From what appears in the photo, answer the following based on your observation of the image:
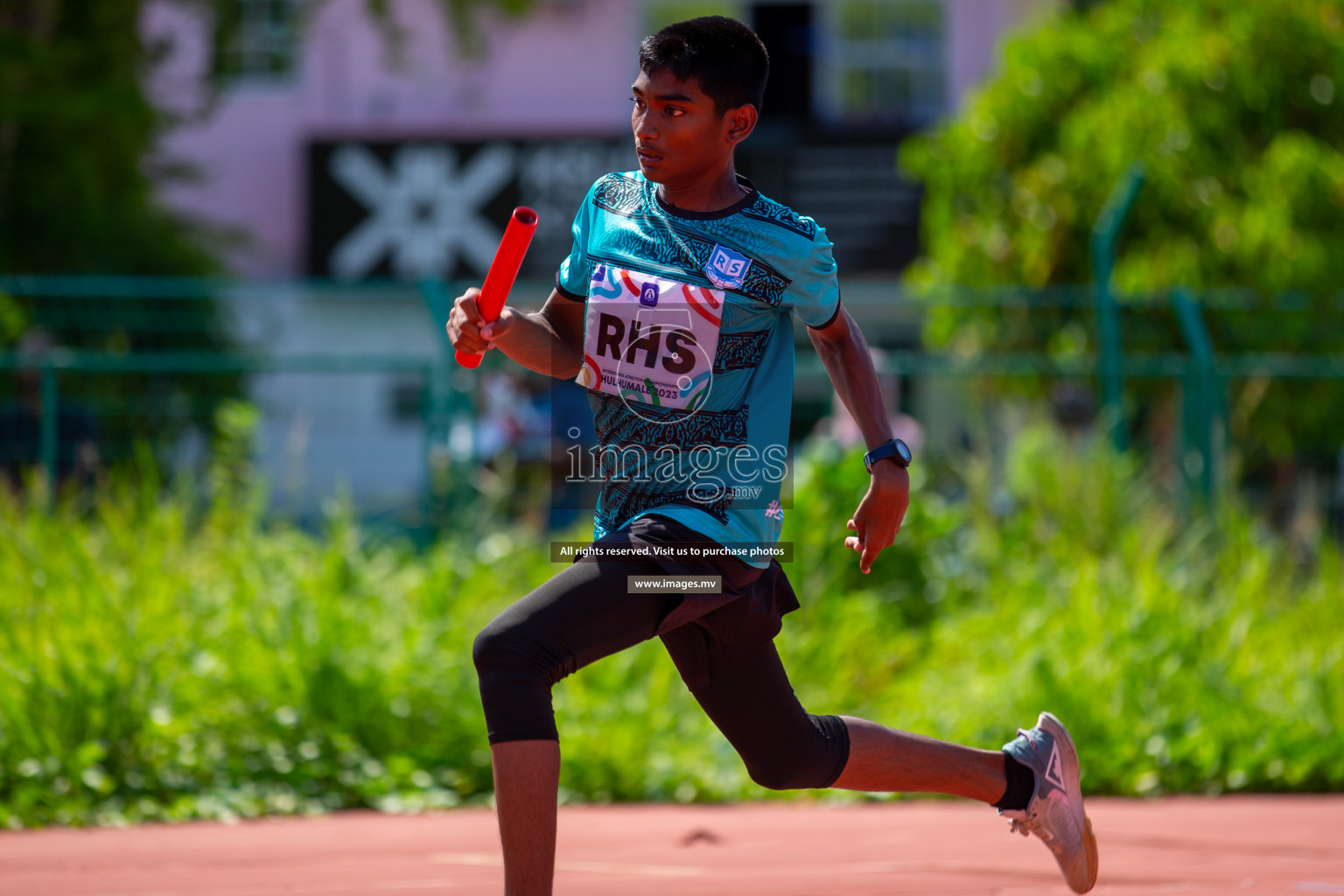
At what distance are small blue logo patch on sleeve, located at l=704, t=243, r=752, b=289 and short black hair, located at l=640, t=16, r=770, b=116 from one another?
29 cm

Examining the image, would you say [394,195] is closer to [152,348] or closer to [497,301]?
[152,348]

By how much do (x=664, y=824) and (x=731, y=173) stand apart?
8.16 ft

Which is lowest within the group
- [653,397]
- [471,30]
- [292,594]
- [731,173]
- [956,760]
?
[292,594]

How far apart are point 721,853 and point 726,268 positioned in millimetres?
2093

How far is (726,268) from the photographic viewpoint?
9.77 feet

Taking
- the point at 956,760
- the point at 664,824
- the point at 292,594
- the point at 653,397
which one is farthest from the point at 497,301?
the point at 292,594

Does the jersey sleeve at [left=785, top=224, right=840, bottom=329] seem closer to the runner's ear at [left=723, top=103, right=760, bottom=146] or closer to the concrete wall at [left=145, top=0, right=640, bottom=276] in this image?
the runner's ear at [left=723, top=103, right=760, bottom=146]

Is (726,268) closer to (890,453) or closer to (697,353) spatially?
(697,353)

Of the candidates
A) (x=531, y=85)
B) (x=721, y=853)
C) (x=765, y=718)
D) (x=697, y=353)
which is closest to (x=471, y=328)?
(x=697, y=353)

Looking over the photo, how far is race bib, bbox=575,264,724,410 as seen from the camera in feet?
9.73

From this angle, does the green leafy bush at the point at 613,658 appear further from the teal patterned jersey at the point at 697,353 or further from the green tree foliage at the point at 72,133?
the green tree foliage at the point at 72,133

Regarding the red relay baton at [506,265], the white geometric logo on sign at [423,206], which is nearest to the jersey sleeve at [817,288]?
the red relay baton at [506,265]

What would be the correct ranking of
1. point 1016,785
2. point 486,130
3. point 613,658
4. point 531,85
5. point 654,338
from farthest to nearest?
point 531,85
point 486,130
point 613,658
point 1016,785
point 654,338

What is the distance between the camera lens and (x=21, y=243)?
12180mm
